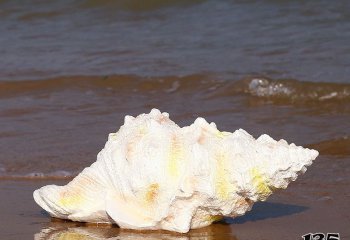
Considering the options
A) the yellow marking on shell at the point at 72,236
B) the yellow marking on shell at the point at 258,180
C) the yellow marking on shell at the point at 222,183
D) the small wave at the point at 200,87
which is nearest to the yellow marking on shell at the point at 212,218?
the yellow marking on shell at the point at 222,183

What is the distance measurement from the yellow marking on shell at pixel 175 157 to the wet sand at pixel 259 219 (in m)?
0.34

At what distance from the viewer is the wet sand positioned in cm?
482

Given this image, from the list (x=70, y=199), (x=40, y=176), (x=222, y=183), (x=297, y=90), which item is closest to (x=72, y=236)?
(x=70, y=199)

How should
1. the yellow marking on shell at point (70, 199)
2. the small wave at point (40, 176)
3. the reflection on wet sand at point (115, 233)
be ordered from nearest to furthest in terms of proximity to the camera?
1. the reflection on wet sand at point (115, 233)
2. the yellow marking on shell at point (70, 199)
3. the small wave at point (40, 176)

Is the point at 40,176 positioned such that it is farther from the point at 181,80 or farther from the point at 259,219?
the point at 181,80

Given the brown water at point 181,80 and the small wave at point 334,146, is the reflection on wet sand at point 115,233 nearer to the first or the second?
the brown water at point 181,80

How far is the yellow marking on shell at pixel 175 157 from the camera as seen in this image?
15.2ft

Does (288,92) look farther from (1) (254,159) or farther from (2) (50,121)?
(1) (254,159)

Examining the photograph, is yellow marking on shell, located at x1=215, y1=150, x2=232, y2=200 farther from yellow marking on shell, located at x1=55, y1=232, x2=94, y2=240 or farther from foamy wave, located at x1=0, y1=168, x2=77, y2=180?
foamy wave, located at x1=0, y1=168, x2=77, y2=180

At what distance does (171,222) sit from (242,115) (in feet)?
11.5

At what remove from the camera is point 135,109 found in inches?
337

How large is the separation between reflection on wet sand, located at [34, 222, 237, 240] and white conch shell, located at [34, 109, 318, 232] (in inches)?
1.9

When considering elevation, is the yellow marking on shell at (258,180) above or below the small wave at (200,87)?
below

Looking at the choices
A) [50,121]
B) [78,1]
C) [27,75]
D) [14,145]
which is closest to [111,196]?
[14,145]
